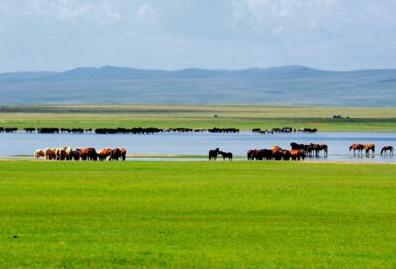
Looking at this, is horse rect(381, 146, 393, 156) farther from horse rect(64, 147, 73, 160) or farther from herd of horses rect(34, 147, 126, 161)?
horse rect(64, 147, 73, 160)

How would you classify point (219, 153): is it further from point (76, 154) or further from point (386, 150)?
point (386, 150)

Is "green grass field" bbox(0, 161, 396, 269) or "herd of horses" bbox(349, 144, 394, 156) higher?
"herd of horses" bbox(349, 144, 394, 156)

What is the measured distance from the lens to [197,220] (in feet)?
74.6

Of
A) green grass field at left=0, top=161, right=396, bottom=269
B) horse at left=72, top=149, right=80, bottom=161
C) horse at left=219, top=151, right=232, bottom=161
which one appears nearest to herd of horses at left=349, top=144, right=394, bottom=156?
horse at left=219, top=151, right=232, bottom=161

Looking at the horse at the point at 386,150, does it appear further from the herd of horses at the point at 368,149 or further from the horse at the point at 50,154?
the horse at the point at 50,154

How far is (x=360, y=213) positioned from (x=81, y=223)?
19.1 ft

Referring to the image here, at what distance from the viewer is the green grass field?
56.5 feet

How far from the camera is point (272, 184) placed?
3366cm

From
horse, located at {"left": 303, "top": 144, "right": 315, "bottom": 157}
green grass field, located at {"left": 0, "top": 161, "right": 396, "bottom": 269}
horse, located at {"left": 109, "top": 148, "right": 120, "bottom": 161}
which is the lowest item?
green grass field, located at {"left": 0, "top": 161, "right": 396, "bottom": 269}

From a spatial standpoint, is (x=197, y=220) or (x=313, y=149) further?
(x=313, y=149)

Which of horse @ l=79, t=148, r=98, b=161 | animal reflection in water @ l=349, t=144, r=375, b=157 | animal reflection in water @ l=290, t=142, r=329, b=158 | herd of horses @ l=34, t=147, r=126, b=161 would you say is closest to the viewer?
herd of horses @ l=34, t=147, r=126, b=161

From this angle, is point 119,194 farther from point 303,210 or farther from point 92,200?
point 303,210

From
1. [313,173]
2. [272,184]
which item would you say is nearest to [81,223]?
[272,184]

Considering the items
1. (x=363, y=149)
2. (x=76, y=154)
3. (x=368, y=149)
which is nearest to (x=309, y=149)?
(x=368, y=149)
